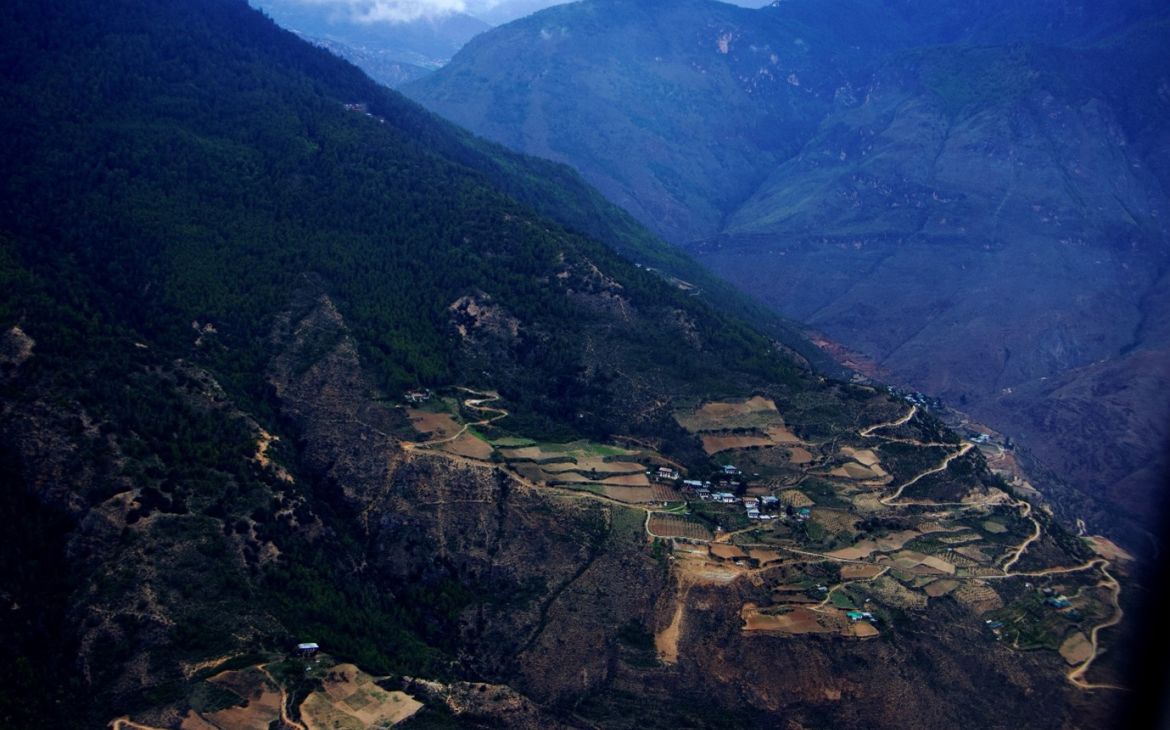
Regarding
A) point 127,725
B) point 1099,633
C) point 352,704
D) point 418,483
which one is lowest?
point 352,704

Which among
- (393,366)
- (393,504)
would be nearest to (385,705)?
(393,504)

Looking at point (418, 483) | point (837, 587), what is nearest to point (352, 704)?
point (418, 483)

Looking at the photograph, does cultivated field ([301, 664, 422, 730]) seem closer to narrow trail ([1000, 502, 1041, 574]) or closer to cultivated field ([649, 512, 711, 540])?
cultivated field ([649, 512, 711, 540])

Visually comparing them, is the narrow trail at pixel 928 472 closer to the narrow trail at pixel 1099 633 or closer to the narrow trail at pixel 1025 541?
the narrow trail at pixel 1025 541

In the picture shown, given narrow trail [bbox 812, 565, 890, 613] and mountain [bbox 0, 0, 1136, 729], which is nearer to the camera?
mountain [bbox 0, 0, 1136, 729]

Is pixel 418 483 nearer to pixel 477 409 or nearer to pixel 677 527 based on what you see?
pixel 477 409

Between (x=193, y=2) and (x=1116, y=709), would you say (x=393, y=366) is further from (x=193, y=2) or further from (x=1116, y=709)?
(x=193, y=2)

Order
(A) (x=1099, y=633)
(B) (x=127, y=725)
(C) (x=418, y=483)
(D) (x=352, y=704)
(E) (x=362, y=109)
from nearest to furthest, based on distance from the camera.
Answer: (B) (x=127, y=725) → (D) (x=352, y=704) → (A) (x=1099, y=633) → (C) (x=418, y=483) → (E) (x=362, y=109)

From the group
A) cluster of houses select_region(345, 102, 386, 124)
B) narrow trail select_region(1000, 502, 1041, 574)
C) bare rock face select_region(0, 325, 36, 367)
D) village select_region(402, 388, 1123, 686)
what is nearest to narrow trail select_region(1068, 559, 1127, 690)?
village select_region(402, 388, 1123, 686)

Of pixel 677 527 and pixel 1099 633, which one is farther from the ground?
pixel 677 527
